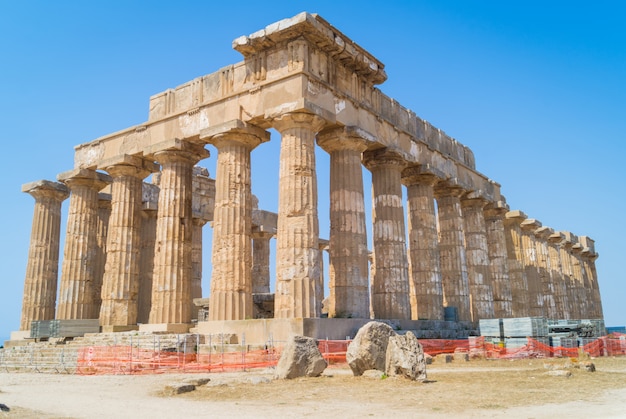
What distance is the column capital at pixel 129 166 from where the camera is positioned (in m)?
25.1

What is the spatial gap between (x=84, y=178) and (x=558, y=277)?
1377 inches

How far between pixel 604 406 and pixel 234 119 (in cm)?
1574

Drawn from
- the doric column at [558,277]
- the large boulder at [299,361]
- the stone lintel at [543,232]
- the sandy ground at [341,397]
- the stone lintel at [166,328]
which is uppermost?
the stone lintel at [543,232]

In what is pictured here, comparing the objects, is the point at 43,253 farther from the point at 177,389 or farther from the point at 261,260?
the point at 177,389

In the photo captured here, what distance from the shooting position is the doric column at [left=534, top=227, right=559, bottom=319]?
40.7 m

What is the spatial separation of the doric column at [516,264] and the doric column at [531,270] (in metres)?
1.28

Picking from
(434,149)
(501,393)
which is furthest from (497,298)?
(501,393)

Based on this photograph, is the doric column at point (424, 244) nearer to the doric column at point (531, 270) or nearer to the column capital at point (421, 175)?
the column capital at point (421, 175)

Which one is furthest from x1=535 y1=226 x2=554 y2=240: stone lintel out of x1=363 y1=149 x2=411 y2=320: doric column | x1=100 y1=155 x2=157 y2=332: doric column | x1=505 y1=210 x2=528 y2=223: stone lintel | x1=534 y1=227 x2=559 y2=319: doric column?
x1=100 y1=155 x2=157 y2=332: doric column

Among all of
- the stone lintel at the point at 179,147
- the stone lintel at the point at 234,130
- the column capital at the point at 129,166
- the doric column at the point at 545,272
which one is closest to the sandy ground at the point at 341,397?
the stone lintel at the point at 234,130

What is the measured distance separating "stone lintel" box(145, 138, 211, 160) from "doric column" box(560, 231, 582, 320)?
33403 millimetres

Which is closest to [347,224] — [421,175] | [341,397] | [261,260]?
[421,175]

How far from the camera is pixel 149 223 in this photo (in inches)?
1222

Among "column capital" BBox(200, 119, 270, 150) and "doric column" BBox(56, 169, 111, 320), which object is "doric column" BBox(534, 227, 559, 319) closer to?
"column capital" BBox(200, 119, 270, 150)
